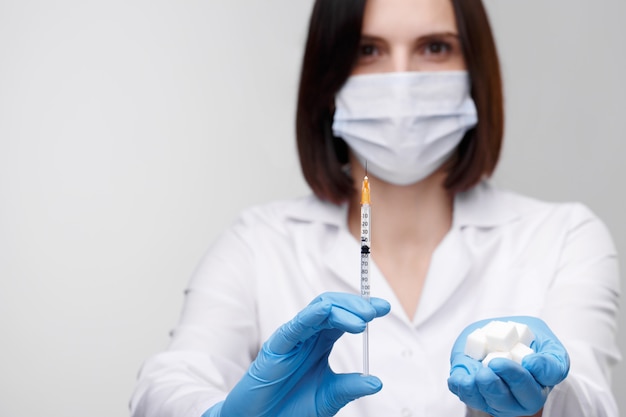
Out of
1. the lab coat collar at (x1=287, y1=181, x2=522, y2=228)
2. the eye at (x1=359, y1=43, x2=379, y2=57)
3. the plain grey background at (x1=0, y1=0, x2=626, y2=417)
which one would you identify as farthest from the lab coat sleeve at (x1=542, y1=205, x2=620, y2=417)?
the plain grey background at (x1=0, y1=0, x2=626, y2=417)

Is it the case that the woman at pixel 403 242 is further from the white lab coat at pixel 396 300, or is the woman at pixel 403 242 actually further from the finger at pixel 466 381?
the finger at pixel 466 381

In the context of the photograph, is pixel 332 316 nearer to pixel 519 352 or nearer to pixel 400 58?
pixel 519 352

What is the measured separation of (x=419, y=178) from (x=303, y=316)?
677 mm

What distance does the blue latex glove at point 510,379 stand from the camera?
1.33 m

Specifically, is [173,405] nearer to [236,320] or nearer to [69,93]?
[236,320]

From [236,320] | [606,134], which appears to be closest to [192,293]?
[236,320]

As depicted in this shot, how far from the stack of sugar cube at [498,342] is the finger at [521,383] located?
0.03 m

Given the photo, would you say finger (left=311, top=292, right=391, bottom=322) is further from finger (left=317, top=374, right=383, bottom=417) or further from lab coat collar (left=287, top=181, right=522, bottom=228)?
lab coat collar (left=287, top=181, right=522, bottom=228)

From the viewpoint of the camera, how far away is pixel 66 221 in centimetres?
272

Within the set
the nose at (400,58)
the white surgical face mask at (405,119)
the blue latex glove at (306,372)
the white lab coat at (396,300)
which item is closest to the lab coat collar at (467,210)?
the white lab coat at (396,300)

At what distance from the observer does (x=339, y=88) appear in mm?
2008

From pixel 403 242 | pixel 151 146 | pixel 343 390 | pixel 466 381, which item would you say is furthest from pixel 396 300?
pixel 151 146

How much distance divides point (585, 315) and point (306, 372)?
56 cm

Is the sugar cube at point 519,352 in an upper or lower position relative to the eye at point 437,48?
lower
